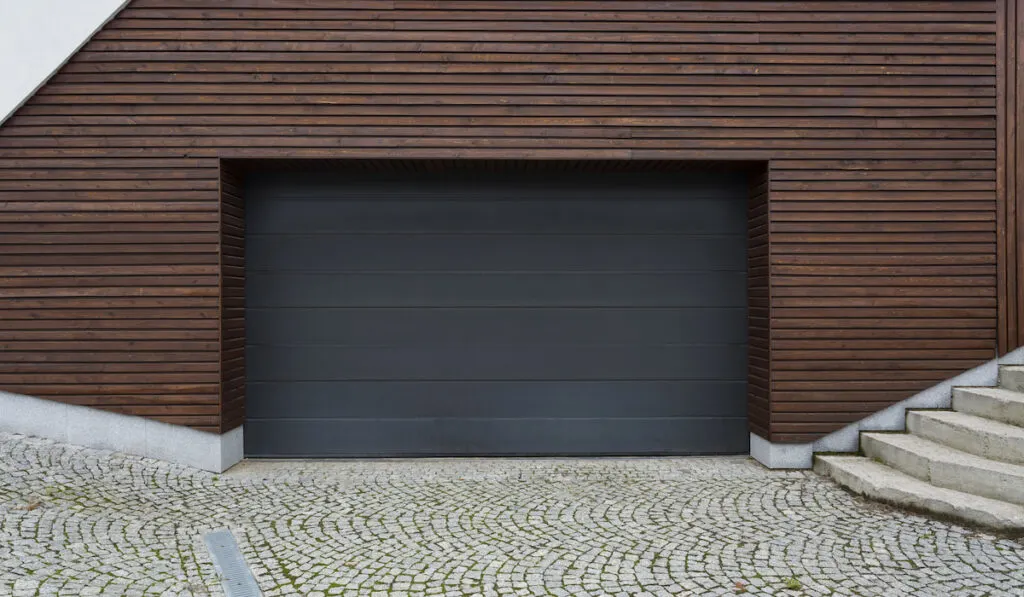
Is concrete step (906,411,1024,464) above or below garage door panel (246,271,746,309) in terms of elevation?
below

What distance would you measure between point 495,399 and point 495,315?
0.77m

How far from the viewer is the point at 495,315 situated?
5.64 metres

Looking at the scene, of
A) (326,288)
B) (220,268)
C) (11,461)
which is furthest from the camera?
(326,288)

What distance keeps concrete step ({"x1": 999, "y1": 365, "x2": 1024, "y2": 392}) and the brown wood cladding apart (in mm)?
199

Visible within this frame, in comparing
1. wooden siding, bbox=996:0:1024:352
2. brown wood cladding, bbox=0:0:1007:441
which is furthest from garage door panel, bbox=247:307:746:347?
wooden siding, bbox=996:0:1024:352

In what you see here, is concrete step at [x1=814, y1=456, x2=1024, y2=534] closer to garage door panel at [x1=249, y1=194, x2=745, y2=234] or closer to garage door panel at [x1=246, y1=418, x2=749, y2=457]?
garage door panel at [x1=246, y1=418, x2=749, y2=457]

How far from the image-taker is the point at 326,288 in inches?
221

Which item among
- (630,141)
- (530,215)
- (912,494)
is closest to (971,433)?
(912,494)

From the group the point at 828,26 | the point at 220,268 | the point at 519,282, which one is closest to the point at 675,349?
the point at 519,282

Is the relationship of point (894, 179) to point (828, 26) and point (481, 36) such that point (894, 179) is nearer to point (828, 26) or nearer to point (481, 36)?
point (828, 26)

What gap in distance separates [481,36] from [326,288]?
8.54ft

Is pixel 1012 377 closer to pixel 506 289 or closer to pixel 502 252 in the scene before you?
pixel 506 289

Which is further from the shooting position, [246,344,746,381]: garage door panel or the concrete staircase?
[246,344,746,381]: garage door panel

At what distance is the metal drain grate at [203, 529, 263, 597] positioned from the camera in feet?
10.2
